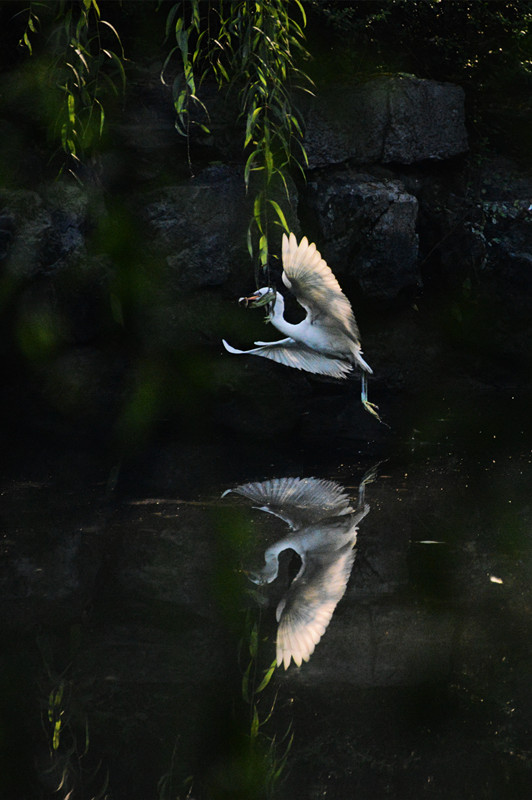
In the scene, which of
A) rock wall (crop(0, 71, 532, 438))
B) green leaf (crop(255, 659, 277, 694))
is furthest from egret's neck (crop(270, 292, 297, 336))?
green leaf (crop(255, 659, 277, 694))

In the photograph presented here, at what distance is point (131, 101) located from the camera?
4.06m

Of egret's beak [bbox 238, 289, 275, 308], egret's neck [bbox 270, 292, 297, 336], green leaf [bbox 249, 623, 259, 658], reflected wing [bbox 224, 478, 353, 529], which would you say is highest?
green leaf [bbox 249, 623, 259, 658]

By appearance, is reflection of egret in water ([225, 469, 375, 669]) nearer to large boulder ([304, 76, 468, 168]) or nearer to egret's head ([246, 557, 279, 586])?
egret's head ([246, 557, 279, 586])

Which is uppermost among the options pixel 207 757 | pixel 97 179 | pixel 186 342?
pixel 207 757

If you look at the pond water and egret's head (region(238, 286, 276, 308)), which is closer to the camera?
the pond water

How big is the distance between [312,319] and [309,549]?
1040 millimetres

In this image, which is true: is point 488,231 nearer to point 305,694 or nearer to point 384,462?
point 384,462

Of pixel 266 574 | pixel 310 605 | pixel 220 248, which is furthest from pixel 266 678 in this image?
pixel 220 248

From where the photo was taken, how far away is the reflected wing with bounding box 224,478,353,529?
2.77 meters

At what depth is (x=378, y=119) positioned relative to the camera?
4148 millimetres

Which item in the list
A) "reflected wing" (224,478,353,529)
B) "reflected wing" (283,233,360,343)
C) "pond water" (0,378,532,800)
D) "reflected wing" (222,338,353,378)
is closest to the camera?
"pond water" (0,378,532,800)

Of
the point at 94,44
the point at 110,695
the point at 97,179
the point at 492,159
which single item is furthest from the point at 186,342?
the point at 110,695

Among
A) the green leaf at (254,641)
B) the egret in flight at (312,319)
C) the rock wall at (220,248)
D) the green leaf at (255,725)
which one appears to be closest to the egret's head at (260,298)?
the egret in flight at (312,319)

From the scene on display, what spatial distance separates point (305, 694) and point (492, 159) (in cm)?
358
